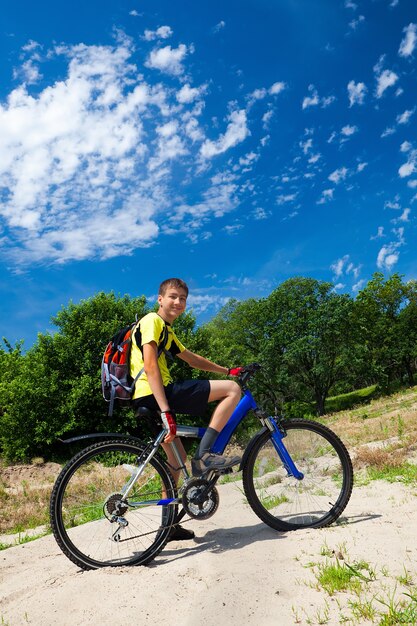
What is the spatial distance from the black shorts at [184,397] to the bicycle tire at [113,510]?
1.38 feet

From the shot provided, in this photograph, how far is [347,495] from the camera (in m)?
5.04

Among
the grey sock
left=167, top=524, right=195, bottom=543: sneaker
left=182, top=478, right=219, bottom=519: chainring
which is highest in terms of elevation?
the grey sock

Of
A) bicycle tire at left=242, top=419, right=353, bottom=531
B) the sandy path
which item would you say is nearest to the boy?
bicycle tire at left=242, top=419, right=353, bottom=531

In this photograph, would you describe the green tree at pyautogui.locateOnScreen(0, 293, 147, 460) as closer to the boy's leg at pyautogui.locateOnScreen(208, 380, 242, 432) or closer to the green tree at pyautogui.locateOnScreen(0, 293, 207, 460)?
the green tree at pyautogui.locateOnScreen(0, 293, 207, 460)

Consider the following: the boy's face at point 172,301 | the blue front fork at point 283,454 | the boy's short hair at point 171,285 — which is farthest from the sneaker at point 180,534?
the boy's short hair at point 171,285

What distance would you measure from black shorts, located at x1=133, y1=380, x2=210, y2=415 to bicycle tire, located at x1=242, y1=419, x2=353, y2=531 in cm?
77

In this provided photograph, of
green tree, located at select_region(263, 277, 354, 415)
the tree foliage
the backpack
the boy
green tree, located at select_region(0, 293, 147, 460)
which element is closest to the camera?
the boy

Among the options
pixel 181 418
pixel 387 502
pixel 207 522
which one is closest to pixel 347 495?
pixel 387 502

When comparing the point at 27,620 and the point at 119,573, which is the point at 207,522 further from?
the point at 27,620

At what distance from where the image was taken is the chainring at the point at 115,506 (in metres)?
4.52

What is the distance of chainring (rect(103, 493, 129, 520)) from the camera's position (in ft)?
14.8

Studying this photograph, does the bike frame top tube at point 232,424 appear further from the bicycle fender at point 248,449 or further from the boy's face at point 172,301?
the boy's face at point 172,301

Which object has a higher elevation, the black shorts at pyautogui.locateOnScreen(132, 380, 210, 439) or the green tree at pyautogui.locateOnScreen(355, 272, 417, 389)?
the green tree at pyautogui.locateOnScreen(355, 272, 417, 389)

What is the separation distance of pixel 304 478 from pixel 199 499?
50.0 inches
